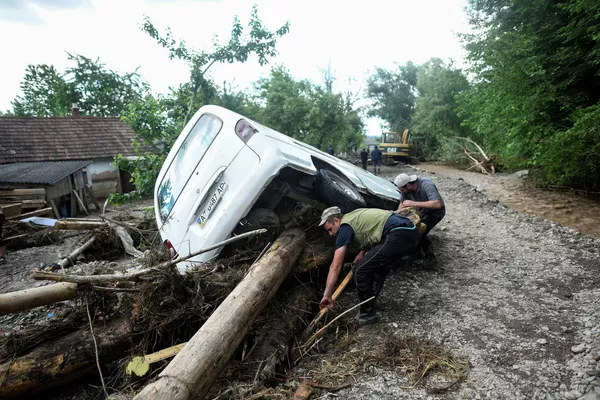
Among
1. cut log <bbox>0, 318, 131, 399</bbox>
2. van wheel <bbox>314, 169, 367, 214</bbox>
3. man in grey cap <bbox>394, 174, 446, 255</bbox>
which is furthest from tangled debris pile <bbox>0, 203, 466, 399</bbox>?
man in grey cap <bbox>394, 174, 446, 255</bbox>

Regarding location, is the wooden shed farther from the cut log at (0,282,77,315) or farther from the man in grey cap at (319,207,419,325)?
the man in grey cap at (319,207,419,325)

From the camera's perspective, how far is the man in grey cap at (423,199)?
4.28 metres

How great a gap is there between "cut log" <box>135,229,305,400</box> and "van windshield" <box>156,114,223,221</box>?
1.34m

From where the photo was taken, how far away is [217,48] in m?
13.9

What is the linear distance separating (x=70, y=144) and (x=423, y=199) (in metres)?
17.9

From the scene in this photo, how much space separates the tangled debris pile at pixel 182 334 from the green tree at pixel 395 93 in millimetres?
30706

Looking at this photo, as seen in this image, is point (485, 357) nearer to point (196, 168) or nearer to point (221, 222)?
point (221, 222)

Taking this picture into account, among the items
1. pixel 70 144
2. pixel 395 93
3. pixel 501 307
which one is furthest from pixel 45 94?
pixel 501 307

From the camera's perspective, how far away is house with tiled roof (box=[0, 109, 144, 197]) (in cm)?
1535

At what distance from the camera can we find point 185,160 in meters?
4.05

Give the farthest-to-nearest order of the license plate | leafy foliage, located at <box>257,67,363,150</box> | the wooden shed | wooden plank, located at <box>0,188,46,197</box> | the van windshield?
leafy foliage, located at <box>257,67,363,150</box> < the wooden shed < wooden plank, located at <box>0,188,46,197</box> < the van windshield < the license plate

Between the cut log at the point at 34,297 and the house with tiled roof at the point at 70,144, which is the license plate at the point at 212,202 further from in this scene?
the house with tiled roof at the point at 70,144

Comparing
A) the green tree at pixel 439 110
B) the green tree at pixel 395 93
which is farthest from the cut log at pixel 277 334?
the green tree at pixel 395 93

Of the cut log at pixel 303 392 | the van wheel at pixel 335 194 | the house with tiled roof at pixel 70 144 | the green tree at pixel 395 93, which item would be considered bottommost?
the cut log at pixel 303 392
